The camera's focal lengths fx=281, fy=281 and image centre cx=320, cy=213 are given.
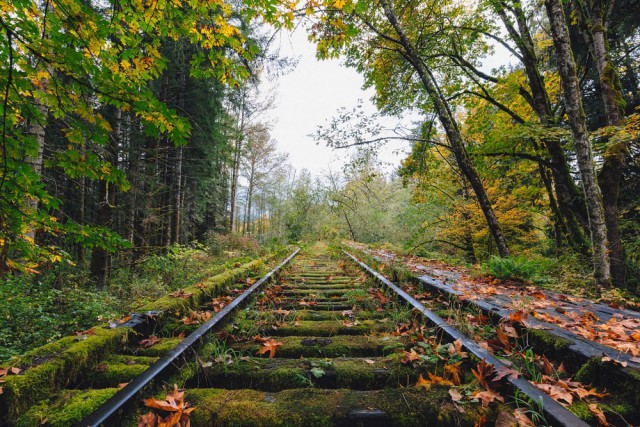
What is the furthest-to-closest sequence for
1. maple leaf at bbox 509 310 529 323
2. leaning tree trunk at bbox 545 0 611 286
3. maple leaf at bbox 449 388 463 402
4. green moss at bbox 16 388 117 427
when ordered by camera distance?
leaning tree trunk at bbox 545 0 611 286
maple leaf at bbox 509 310 529 323
maple leaf at bbox 449 388 463 402
green moss at bbox 16 388 117 427

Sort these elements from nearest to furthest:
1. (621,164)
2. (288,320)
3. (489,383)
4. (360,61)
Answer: (489,383)
(288,320)
(621,164)
(360,61)

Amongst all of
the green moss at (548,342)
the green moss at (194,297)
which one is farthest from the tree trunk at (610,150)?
the green moss at (194,297)

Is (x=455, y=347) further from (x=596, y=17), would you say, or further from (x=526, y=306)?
(x=596, y=17)

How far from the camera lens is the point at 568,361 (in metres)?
1.89

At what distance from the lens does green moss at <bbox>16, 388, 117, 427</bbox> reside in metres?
1.32

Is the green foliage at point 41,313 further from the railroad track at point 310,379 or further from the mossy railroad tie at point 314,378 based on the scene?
the mossy railroad tie at point 314,378

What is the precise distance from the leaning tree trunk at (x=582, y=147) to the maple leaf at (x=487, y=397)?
409 centimetres

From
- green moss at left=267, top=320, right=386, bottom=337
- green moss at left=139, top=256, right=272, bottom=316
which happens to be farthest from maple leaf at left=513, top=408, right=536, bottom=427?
green moss at left=139, top=256, right=272, bottom=316

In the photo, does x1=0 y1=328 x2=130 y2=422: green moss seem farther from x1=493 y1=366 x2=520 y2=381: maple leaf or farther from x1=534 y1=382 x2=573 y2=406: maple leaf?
x1=534 y1=382 x2=573 y2=406: maple leaf

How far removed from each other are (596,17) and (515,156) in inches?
129

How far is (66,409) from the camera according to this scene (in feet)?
4.56

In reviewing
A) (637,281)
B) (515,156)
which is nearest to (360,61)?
(515,156)

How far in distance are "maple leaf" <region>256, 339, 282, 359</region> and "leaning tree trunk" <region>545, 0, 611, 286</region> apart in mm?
4835

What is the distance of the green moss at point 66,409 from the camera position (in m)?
1.32
